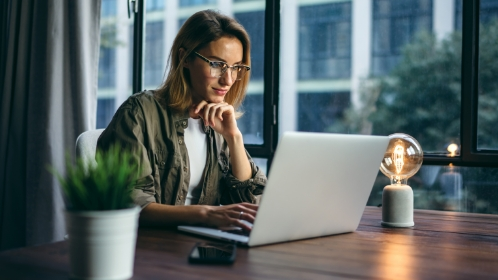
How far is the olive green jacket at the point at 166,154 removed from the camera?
1385 millimetres

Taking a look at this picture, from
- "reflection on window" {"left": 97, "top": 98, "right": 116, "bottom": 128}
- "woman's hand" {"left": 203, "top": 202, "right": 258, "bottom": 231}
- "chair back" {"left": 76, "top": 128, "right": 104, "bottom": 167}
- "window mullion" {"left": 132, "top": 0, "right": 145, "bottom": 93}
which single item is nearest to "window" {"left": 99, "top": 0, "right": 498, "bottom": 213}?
"window mullion" {"left": 132, "top": 0, "right": 145, "bottom": 93}

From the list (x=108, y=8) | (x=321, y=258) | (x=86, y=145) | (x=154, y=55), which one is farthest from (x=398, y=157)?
(x=108, y=8)

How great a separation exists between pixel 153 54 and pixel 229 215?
1.86 m

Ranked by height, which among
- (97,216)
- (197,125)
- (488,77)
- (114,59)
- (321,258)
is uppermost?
(114,59)

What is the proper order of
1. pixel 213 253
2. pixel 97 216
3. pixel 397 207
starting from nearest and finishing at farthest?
1. pixel 97 216
2. pixel 213 253
3. pixel 397 207

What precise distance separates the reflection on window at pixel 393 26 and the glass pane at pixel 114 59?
139 centimetres

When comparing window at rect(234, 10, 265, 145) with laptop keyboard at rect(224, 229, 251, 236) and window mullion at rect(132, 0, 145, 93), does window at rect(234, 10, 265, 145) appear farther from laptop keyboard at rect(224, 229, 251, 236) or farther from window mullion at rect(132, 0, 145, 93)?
laptop keyboard at rect(224, 229, 251, 236)

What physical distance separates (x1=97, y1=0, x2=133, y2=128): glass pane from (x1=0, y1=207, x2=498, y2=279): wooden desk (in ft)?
6.14

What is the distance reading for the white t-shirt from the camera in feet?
5.29

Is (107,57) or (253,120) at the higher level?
(107,57)

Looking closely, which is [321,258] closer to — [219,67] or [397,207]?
[397,207]

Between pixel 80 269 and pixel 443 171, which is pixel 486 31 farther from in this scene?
pixel 80 269

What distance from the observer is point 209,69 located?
1.58 metres

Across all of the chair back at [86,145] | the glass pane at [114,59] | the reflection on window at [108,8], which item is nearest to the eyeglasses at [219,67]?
the chair back at [86,145]
